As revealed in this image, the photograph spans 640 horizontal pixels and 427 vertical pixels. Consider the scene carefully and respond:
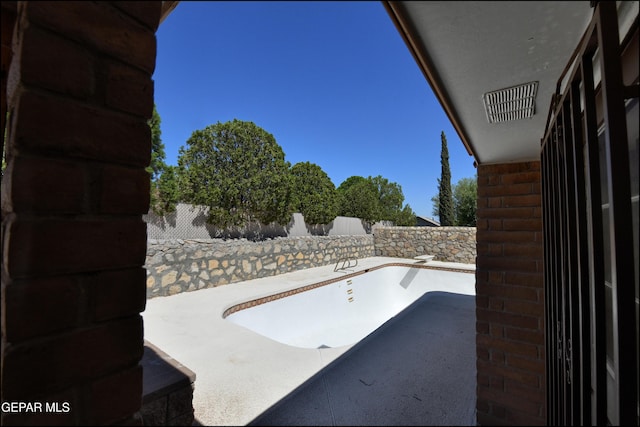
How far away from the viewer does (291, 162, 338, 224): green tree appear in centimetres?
1015

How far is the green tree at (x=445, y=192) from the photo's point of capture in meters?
17.7

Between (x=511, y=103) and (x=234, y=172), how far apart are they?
6360mm

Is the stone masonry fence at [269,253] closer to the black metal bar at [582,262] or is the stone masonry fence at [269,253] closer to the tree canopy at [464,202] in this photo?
the black metal bar at [582,262]

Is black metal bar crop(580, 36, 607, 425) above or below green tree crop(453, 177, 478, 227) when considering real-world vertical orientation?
below

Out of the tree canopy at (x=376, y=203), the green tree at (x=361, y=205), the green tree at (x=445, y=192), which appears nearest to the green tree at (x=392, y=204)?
the tree canopy at (x=376, y=203)

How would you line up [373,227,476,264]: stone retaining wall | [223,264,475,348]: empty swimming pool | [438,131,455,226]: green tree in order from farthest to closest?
1. [438,131,455,226]: green tree
2. [373,227,476,264]: stone retaining wall
3. [223,264,475,348]: empty swimming pool

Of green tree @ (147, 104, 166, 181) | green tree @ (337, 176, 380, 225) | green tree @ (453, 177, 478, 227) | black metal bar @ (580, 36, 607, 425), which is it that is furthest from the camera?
green tree @ (453, 177, 478, 227)

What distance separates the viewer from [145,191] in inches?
21.7

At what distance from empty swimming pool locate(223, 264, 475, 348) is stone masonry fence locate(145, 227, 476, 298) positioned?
149cm

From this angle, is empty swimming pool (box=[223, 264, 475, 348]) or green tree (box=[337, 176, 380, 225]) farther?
green tree (box=[337, 176, 380, 225])

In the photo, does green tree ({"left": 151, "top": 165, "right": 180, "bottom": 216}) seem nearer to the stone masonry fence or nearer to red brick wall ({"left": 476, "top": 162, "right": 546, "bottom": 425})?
the stone masonry fence

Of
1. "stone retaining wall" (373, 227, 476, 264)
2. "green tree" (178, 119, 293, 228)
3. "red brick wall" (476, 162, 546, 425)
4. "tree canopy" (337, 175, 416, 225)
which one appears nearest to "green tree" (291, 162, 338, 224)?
"green tree" (178, 119, 293, 228)

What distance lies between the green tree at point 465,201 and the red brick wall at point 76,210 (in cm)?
1790

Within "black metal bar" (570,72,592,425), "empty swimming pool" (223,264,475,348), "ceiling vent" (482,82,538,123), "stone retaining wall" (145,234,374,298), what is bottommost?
"empty swimming pool" (223,264,475,348)
